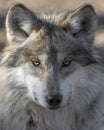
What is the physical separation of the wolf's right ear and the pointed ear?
45 centimetres

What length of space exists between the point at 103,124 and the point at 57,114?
64 cm

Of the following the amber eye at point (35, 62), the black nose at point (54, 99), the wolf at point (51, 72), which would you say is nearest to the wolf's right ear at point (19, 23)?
→ the wolf at point (51, 72)

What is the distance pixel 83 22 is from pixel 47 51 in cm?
66

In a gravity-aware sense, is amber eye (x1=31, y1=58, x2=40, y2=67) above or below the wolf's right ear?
below

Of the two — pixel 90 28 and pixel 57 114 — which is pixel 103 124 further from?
pixel 90 28

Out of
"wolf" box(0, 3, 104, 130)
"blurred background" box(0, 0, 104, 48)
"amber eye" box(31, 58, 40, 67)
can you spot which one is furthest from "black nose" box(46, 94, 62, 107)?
"blurred background" box(0, 0, 104, 48)

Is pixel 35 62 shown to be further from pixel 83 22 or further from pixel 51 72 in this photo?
pixel 83 22

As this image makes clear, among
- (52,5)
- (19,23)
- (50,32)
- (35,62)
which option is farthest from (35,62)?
(52,5)

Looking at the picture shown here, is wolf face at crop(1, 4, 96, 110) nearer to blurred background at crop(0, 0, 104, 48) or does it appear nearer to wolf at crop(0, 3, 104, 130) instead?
wolf at crop(0, 3, 104, 130)

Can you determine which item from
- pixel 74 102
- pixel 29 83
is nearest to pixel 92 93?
pixel 74 102

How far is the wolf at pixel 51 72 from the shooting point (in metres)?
9.62

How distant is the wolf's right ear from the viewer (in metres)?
9.69

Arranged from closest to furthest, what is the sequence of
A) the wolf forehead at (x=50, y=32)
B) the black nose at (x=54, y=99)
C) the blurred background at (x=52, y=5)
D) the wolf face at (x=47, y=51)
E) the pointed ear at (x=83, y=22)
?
the black nose at (x=54, y=99)
the wolf face at (x=47, y=51)
the wolf forehead at (x=50, y=32)
the pointed ear at (x=83, y=22)
the blurred background at (x=52, y=5)

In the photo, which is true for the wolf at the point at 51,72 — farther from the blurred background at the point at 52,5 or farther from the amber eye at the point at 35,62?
the blurred background at the point at 52,5
